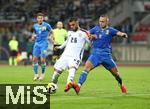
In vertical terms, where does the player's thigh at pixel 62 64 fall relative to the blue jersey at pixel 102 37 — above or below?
below

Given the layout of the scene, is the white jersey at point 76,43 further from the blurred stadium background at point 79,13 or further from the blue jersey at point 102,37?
the blurred stadium background at point 79,13

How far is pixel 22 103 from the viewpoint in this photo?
14.6 meters

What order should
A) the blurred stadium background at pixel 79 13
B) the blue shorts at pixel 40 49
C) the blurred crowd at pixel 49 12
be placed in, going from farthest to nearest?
the blurred crowd at pixel 49 12 → the blurred stadium background at pixel 79 13 → the blue shorts at pixel 40 49

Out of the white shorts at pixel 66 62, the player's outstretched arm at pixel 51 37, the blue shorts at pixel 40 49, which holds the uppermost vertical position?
the white shorts at pixel 66 62

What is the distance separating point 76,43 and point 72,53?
349 mm

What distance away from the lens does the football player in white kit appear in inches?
694

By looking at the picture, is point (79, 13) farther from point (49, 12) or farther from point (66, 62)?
point (66, 62)

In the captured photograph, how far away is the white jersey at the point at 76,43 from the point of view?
1780 cm

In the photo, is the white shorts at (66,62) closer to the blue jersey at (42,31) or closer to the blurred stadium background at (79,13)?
the blue jersey at (42,31)

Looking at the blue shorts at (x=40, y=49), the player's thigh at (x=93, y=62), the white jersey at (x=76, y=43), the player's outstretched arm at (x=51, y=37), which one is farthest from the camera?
the blue shorts at (x=40, y=49)

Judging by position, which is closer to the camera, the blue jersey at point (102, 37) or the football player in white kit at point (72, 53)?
the football player in white kit at point (72, 53)

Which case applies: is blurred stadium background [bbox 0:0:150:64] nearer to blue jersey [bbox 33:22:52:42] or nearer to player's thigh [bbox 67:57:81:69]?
blue jersey [bbox 33:22:52:42]

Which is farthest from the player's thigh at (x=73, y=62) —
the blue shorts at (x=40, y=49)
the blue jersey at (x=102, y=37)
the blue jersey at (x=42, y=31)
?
the blue jersey at (x=42, y=31)

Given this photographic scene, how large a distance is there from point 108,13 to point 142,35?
19.0 feet
